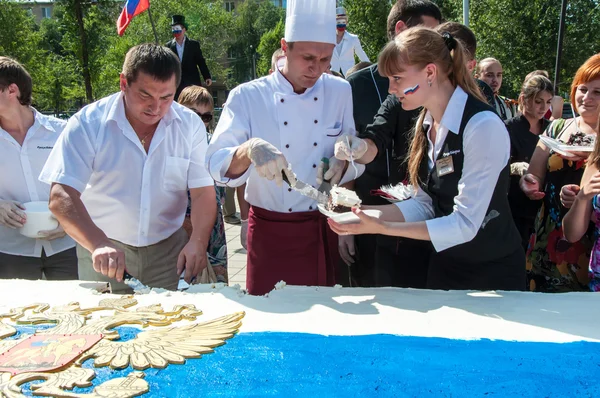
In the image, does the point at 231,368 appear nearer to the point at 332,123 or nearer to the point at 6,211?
the point at 332,123

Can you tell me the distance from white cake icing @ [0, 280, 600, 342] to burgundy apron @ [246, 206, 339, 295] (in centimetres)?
37

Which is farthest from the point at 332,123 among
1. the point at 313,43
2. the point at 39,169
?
the point at 39,169

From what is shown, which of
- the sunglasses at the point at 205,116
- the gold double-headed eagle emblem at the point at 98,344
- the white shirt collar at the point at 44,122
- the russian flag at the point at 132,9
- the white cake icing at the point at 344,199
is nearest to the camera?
the gold double-headed eagle emblem at the point at 98,344

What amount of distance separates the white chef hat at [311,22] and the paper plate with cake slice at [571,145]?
1.11 m

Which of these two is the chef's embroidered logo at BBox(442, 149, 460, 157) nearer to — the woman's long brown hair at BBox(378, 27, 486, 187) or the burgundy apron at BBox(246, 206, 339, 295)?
the woman's long brown hair at BBox(378, 27, 486, 187)

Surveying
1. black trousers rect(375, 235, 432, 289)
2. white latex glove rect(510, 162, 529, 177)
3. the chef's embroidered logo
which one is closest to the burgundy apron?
black trousers rect(375, 235, 432, 289)

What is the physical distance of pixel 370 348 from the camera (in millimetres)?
1466

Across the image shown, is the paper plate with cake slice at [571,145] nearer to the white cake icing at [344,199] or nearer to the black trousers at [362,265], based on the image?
the black trousers at [362,265]

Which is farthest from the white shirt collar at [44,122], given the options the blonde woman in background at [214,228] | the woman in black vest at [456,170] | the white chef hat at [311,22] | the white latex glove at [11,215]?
the woman in black vest at [456,170]

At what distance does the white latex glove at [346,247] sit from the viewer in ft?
8.18

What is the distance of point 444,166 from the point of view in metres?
1.87

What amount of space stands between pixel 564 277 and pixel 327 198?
1.24m

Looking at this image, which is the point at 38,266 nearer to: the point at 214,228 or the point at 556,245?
the point at 214,228

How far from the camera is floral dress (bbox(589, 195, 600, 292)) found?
2.19 meters
